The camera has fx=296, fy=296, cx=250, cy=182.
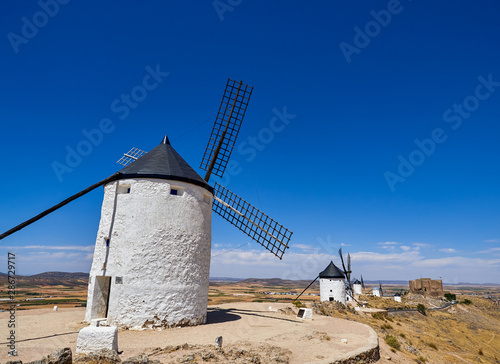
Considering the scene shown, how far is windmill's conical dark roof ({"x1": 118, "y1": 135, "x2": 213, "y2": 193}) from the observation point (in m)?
10.9

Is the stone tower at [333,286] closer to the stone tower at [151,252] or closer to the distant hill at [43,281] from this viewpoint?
the stone tower at [151,252]

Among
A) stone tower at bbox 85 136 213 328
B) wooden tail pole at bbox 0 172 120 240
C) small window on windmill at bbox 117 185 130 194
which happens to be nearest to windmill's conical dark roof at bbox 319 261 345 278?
stone tower at bbox 85 136 213 328

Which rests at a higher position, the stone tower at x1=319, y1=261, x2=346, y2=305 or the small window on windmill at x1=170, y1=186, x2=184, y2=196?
the small window on windmill at x1=170, y1=186, x2=184, y2=196

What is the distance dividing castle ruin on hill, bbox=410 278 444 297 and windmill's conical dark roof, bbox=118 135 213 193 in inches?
2360

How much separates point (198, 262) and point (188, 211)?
1.96 meters

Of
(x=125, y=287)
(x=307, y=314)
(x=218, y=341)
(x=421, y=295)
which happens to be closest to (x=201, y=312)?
(x=125, y=287)

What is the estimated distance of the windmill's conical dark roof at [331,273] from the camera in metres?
27.0

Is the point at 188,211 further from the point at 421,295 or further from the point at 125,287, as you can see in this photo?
the point at 421,295

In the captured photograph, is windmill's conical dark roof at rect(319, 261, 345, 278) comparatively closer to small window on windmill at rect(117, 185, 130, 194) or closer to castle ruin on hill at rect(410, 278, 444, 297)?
small window on windmill at rect(117, 185, 130, 194)

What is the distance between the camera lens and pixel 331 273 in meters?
27.3

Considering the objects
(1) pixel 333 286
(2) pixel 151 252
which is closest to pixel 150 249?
(2) pixel 151 252

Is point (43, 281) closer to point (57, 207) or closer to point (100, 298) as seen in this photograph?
point (100, 298)

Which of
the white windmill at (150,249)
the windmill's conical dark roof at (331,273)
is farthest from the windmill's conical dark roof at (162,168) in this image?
the windmill's conical dark roof at (331,273)

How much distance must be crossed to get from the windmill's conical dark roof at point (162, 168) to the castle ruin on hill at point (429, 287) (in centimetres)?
5994
